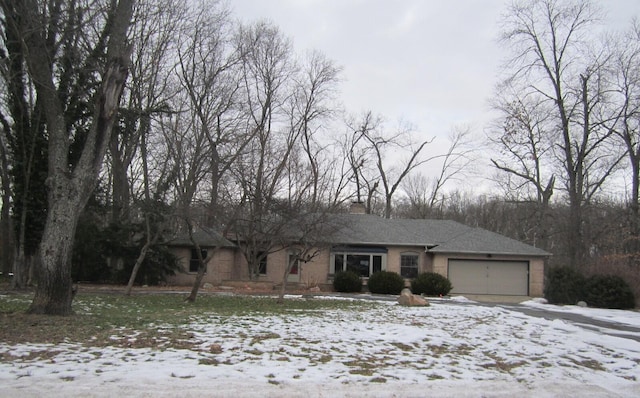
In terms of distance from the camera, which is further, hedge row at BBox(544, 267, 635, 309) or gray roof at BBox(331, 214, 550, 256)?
gray roof at BBox(331, 214, 550, 256)

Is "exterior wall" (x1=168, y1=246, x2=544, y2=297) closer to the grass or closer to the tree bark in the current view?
the grass

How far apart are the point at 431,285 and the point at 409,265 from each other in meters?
4.49

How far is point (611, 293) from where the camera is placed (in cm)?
2153

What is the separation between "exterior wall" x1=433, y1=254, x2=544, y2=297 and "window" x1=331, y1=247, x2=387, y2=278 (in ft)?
10.1

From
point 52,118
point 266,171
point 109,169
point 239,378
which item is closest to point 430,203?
point 266,171

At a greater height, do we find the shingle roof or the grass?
the shingle roof

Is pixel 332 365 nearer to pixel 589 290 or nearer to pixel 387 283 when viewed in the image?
pixel 589 290

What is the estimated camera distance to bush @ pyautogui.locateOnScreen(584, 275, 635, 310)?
21.5m

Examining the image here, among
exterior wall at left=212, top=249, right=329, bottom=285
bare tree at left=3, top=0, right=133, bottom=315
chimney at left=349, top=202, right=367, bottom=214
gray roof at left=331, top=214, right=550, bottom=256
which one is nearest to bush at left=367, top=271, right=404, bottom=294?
gray roof at left=331, top=214, right=550, bottom=256

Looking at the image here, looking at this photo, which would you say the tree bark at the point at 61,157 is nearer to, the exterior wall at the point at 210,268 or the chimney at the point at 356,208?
the exterior wall at the point at 210,268

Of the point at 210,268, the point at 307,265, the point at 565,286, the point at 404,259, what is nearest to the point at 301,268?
the point at 307,265

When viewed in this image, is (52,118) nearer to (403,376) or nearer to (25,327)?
(25,327)

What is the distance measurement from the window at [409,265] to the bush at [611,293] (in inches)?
414


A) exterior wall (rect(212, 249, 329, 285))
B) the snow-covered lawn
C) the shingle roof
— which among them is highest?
the shingle roof
